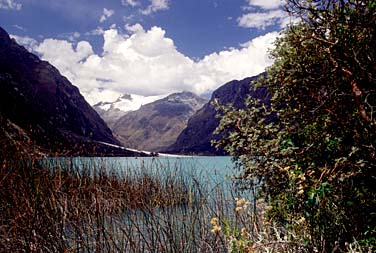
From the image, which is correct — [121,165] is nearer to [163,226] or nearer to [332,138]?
[163,226]

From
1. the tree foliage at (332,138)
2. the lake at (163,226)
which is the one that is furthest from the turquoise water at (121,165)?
the tree foliage at (332,138)

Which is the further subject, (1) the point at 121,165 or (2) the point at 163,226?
(1) the point at 121,165

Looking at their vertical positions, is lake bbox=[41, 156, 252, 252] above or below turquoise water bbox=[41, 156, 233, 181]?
below

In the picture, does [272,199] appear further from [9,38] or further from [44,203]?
[9,38]

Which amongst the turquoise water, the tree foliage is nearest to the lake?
the turquoise water

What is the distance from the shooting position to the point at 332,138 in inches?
139

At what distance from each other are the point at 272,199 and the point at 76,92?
196 m

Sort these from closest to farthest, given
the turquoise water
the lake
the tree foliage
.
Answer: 1. the tree foliage
2. the lake
3. the turquoise water

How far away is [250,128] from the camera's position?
4.97 m

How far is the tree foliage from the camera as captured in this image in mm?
3092

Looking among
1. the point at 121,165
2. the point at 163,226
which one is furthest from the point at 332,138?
the point at 121,165

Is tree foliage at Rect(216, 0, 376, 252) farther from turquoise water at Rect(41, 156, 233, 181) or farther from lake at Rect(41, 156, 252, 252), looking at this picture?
turquoise water at Rect(41, 156, 233, 181)

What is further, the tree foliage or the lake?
the lake

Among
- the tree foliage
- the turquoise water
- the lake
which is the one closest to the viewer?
the tree foliage
